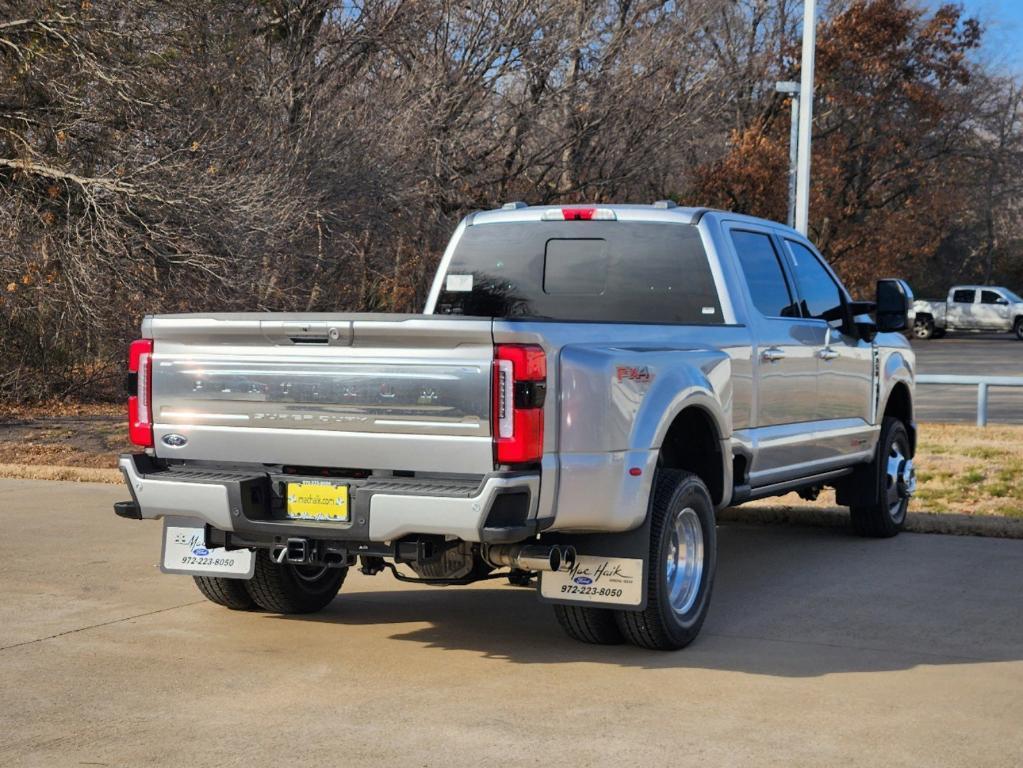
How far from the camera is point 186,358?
6336 mm

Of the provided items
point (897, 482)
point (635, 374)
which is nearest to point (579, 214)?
point (635, 374)

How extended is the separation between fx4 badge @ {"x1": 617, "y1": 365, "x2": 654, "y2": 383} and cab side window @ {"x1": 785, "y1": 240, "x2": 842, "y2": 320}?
2.82 m

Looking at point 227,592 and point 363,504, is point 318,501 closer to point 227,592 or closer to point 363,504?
point 363,504

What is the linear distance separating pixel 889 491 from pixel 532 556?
183 inches

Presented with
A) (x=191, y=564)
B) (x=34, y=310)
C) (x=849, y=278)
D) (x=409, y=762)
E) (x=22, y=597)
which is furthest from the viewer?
(x=849, y=278)

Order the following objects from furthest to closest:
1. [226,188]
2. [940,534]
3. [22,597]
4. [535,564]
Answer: [226,188] → [940,534] → [22,597] → [535,564]

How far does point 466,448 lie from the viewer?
18.8 feet

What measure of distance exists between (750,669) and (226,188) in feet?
32.3

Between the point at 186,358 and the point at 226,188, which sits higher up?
the point at 226,188

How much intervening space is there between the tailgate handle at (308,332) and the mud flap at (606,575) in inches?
49.1

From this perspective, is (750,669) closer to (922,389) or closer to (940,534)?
(940,534)

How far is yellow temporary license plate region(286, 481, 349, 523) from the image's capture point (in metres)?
5.98

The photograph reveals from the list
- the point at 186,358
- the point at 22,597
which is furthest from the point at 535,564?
the point at 22,597

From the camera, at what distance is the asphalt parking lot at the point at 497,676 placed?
16.5 feet
